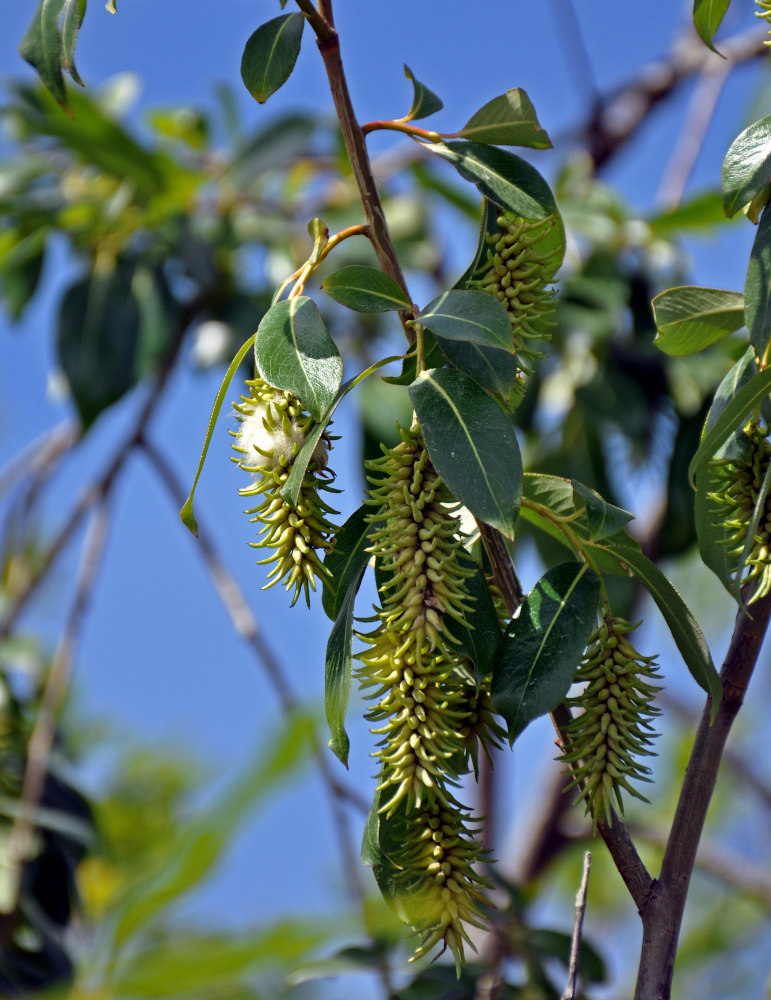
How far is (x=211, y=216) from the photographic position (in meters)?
1.21

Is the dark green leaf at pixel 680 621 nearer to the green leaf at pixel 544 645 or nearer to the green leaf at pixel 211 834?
the green leaf at pixel 544 645

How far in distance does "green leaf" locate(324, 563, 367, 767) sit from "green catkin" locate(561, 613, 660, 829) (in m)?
0.09

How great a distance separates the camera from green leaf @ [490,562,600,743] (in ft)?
1.16

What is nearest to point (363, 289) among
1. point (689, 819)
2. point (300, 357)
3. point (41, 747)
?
point (300, 357)

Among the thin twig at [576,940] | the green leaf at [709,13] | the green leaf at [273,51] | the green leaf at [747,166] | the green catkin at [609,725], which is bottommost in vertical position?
the thin twig at [576,940]

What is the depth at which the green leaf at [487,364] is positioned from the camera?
36 cm

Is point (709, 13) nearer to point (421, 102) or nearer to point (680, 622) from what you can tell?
point (421, 102)

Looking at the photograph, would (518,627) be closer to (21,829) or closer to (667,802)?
(21,829)

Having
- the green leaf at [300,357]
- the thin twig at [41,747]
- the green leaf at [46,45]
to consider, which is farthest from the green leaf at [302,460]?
the thin twig at [41,747]

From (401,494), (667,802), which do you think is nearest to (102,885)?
(401,494)

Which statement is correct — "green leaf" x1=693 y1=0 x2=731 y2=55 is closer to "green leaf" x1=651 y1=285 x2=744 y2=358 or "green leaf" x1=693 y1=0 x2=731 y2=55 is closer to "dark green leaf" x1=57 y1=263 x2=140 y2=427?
"green leaf" x1=651 y1=285 x2=744 y2=358

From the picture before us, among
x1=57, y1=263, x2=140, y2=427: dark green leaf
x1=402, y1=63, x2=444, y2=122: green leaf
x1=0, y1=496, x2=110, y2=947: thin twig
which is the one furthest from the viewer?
x1=57, y1=263, x2=140, y2=427: dark green leaf

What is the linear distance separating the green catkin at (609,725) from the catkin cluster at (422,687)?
0.04 m

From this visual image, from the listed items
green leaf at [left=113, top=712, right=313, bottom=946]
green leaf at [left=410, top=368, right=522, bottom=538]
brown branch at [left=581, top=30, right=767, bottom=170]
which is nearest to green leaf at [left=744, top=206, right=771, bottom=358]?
green leaf at [left=410, top=368, right=522, bottom=538]
